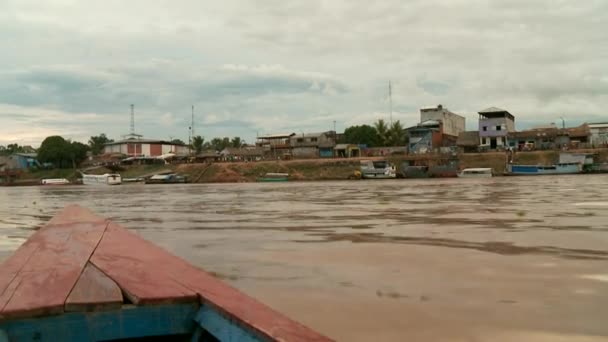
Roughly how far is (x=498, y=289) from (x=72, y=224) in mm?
5288

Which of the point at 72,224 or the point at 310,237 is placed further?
the point at 310,237

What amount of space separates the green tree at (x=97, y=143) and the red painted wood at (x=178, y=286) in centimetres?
8750

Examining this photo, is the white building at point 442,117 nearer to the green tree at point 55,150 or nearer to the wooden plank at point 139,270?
the green tree at point 55,150

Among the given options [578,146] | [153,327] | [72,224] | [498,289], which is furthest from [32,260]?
[578,146]

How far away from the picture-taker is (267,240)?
28.7 ft

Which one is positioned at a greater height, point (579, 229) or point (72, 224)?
point (72, 224)

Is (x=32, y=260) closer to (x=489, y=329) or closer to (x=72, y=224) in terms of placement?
(x=72, y=224)

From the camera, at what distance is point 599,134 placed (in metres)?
61.6

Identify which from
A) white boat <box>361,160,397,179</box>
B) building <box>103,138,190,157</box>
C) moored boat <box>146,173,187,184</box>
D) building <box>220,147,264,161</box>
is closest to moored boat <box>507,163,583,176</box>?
white boat <box>361,160,397,179</box>

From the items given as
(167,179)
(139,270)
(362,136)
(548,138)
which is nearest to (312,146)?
(362,136)

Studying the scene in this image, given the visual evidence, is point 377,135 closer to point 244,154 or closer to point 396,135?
point 396,135

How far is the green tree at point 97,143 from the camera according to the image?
87144 millimetres

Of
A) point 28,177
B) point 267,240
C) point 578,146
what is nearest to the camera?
point 267,240

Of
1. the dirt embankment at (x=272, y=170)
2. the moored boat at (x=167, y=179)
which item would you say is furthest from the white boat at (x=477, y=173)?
the moored boat at (x=167, y=179)
